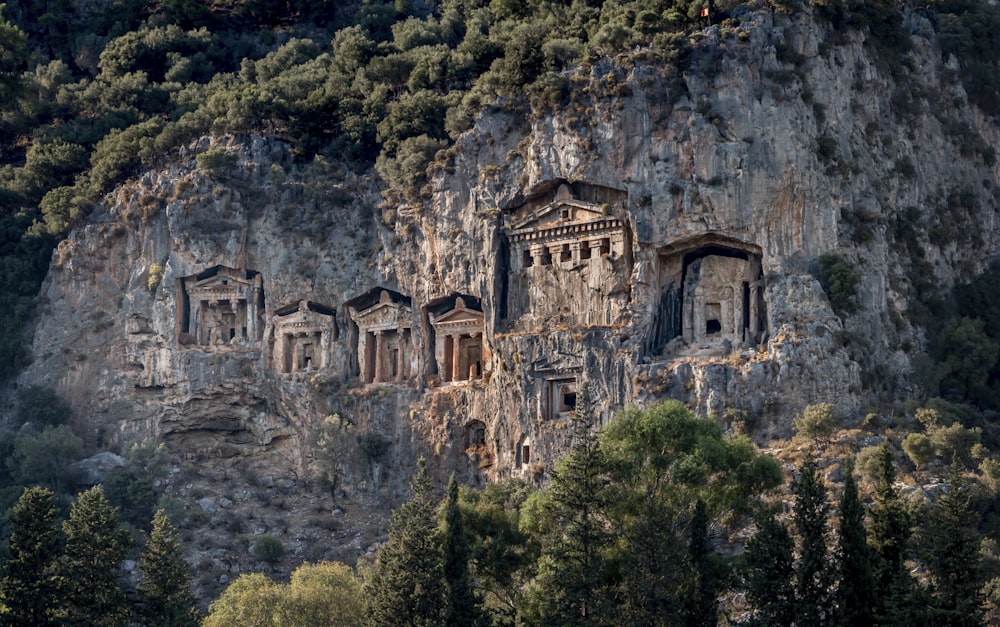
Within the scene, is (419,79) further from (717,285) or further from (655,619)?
(655,619)

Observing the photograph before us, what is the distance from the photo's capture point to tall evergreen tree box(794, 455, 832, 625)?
45469 mm

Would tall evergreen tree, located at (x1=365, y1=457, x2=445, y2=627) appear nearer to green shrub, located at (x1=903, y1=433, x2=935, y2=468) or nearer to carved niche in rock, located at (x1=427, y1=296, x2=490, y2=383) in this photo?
green shrub, located at (x1=903, y1=433, x2=935, y2=468)

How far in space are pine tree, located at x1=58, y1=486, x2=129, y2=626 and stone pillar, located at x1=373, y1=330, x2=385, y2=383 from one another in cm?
2103

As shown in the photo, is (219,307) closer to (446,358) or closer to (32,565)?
(446,358)

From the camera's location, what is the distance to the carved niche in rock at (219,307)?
73.8 metres

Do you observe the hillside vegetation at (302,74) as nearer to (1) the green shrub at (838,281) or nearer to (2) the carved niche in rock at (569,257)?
(2) the carved niche in rock at (569,257)

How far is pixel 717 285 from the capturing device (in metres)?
65.1

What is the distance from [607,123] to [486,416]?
11628 mm

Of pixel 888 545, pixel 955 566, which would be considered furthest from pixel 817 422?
pixel 955 566

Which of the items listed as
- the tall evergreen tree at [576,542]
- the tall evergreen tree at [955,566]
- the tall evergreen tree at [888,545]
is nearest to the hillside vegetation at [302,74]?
the tall evergreen tree at [576,542]

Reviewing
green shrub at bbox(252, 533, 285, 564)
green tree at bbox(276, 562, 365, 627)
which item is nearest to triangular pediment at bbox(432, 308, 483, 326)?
green shrub at bbox(252, 533, 285, 564)

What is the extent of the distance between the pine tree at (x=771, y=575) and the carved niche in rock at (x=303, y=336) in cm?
2928

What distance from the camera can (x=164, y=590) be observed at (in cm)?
5075

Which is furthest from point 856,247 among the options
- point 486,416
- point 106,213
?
point 106,213
